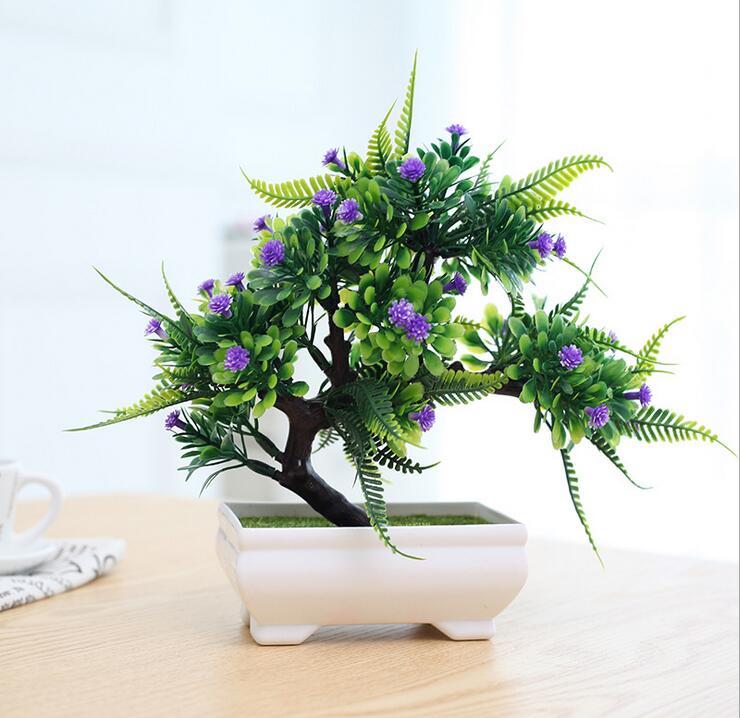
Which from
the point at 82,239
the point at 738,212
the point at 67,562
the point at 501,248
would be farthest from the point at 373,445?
the point at 82,239

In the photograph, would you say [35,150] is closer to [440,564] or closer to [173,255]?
[173,255]

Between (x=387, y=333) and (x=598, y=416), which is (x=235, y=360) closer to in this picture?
(x=387, y=333)

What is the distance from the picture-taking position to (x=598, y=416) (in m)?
0.70

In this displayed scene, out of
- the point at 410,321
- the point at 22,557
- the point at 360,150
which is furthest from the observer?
the point at 360,150

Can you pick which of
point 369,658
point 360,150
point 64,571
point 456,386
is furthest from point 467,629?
point 360,150

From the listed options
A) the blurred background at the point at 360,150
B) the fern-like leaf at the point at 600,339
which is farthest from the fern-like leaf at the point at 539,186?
the blurred background at the point at 360,150

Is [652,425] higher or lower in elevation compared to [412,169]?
lower

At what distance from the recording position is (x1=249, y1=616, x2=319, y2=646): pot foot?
2.51 ft

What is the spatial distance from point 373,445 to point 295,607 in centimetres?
14

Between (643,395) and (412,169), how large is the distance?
9.8 inches

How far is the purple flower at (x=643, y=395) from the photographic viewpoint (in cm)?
73

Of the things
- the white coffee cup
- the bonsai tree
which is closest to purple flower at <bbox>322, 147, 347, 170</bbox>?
the bonsai tree

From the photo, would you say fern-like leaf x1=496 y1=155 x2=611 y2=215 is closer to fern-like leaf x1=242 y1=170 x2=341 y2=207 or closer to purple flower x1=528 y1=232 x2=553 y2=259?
purple flower x1=528 y1=232 x2=553 y2=259

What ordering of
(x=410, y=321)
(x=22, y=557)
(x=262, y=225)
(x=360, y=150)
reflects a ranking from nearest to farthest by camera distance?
(x=410, y=321) < (x=262, y=225) < (x=22, y=557) < (x=360, y=150)
